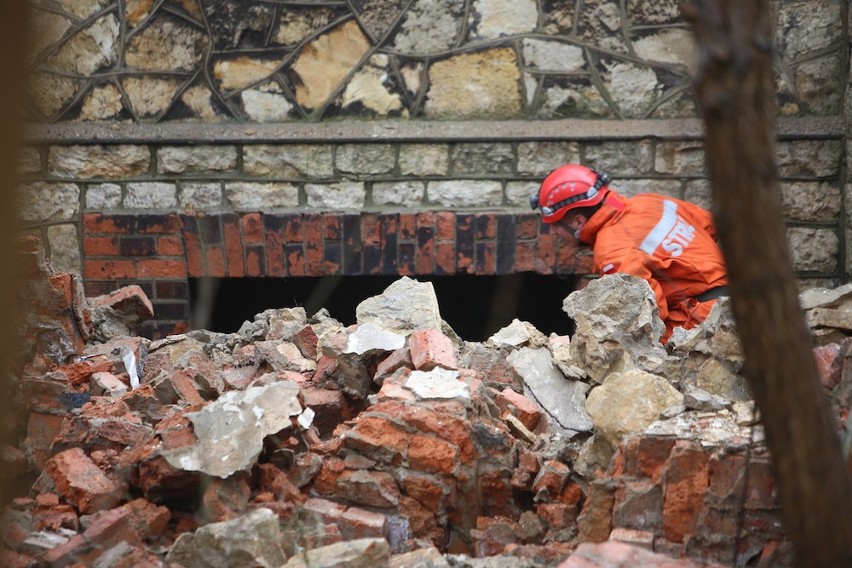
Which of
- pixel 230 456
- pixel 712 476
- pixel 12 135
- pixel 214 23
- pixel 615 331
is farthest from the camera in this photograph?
pixel 214 23

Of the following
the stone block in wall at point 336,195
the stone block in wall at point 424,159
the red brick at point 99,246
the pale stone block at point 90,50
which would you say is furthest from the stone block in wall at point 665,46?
the red brick at point 99,246

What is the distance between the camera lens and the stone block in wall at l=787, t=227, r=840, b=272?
5.46 meters

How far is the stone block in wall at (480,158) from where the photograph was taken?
5.37 m

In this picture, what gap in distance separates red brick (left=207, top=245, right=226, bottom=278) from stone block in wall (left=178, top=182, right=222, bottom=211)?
224mm

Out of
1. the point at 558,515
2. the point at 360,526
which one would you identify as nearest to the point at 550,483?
the point at 558,515

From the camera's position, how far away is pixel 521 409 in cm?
311

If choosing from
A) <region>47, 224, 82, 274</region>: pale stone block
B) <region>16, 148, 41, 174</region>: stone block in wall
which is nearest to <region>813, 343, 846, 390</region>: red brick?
<region>47, 224, 82, 274</region>: pale stone block

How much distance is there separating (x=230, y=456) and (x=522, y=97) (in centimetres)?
332

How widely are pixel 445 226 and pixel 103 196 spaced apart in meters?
1.86

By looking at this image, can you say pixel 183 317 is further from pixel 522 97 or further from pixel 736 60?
pixel 736 60

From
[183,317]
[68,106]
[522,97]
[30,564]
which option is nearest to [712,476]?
[30,564]

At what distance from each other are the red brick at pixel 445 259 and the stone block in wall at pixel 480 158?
0.41 m

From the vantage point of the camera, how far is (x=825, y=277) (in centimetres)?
547

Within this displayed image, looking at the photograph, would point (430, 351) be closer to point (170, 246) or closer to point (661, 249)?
point (661, 249)
